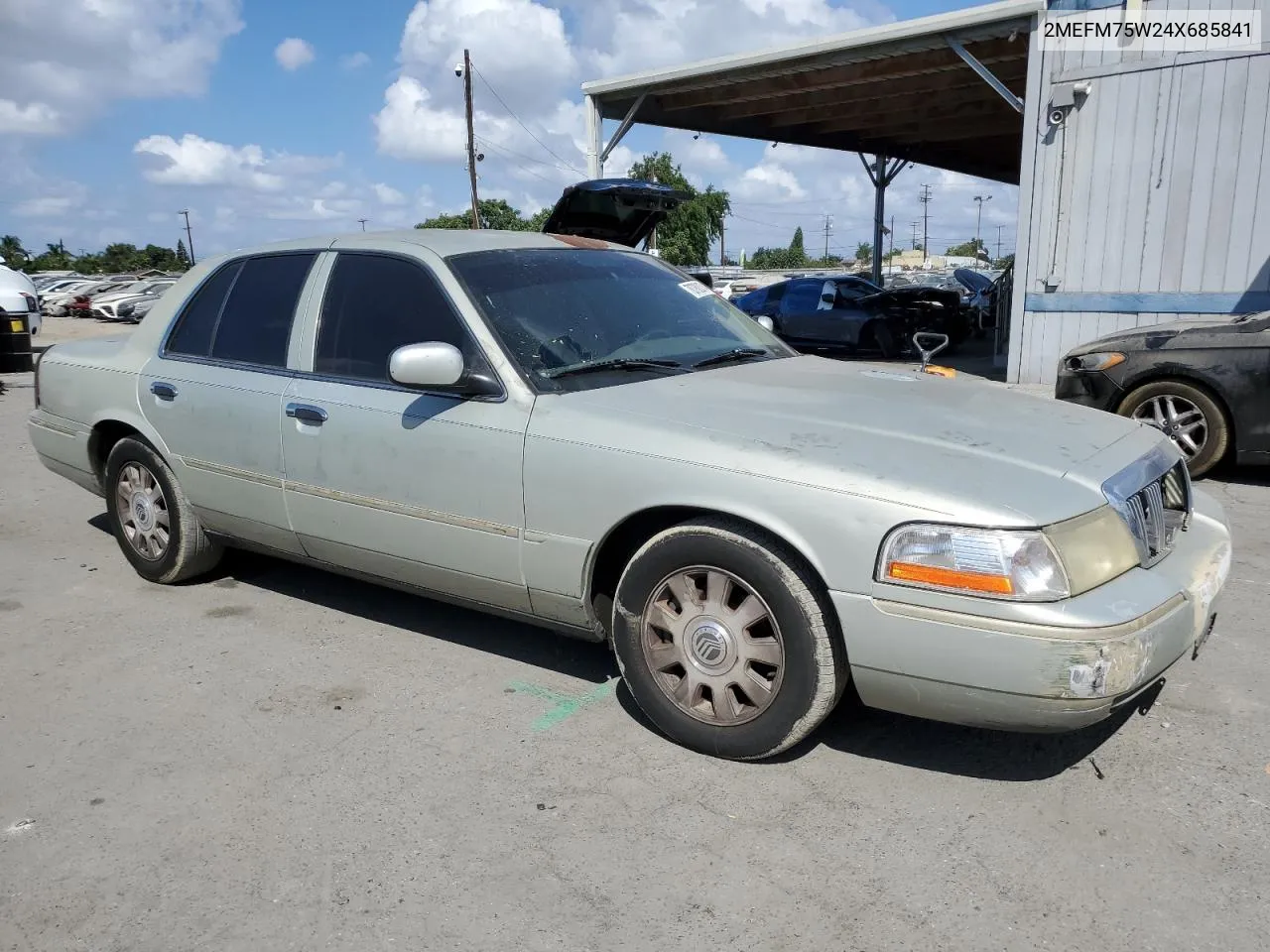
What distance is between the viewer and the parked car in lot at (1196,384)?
20.7ft

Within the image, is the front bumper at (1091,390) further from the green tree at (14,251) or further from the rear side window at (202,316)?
the green tree at (14,251)

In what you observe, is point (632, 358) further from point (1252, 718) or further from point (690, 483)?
point (1252, 718)

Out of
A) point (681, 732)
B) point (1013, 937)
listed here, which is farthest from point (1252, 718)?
point (681, 732)

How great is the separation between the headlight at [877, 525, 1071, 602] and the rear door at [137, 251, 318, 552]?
2573 mm

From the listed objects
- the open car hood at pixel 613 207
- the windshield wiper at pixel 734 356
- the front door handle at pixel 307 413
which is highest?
the open car hood at pixel 613 207

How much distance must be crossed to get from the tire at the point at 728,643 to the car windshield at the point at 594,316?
787 millimetres

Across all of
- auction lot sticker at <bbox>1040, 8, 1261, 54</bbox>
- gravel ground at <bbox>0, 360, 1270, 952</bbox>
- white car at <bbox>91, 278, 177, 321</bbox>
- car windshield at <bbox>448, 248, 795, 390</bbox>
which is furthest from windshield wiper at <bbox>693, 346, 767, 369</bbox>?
white car at <bbox>91, 278, 177, 321</bbox>

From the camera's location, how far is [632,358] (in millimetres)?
3674

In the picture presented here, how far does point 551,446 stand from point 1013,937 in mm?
1862

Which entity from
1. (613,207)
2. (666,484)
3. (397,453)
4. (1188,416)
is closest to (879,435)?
(666,484)

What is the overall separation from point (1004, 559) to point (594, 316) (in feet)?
6.02

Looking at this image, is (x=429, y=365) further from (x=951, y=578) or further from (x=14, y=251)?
(x=14, y=251)

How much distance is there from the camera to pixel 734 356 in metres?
A: 3.99

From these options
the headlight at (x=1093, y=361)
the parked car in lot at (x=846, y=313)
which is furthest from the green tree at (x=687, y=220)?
the headlight at (x=1093, y=361)
